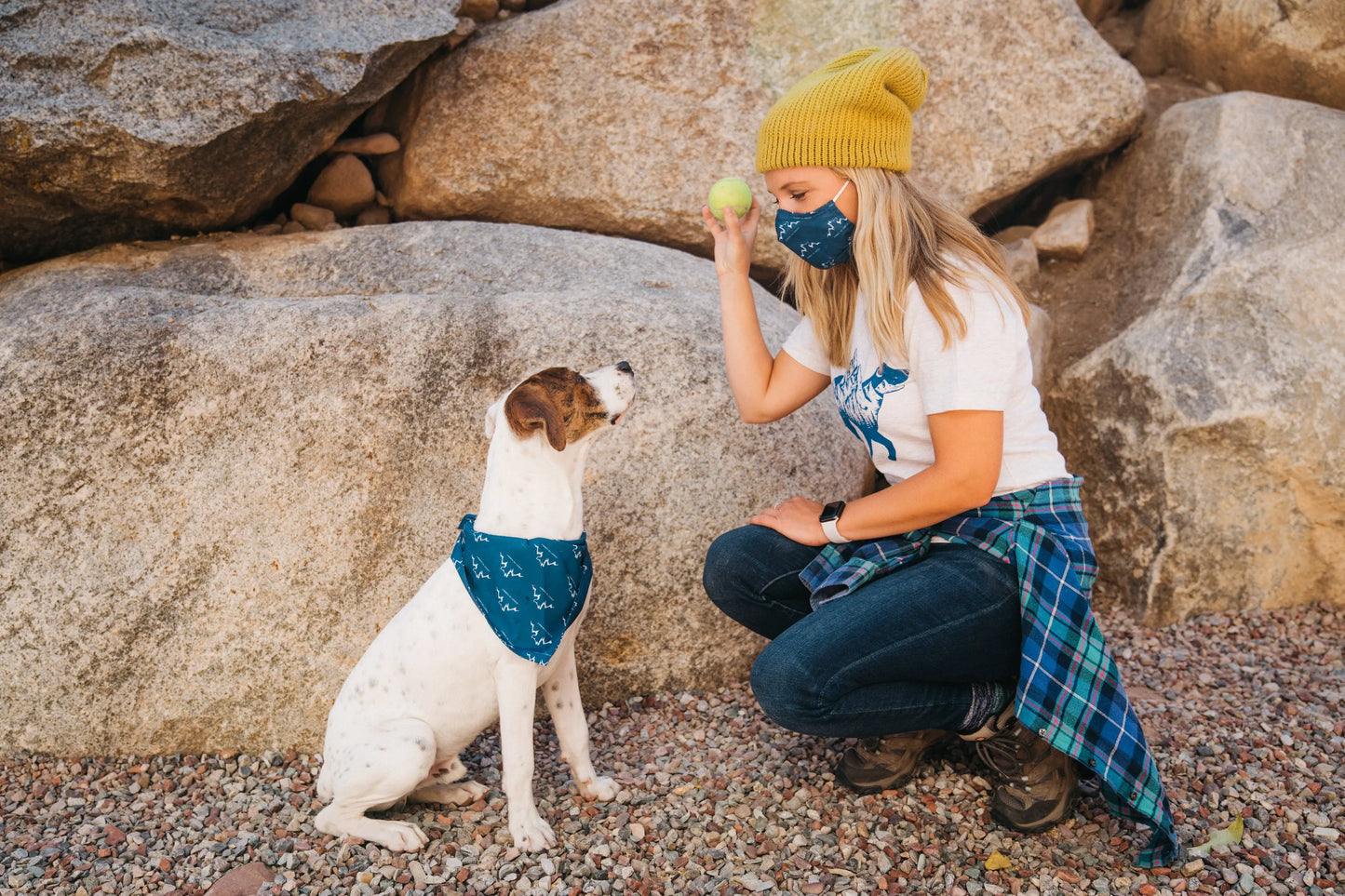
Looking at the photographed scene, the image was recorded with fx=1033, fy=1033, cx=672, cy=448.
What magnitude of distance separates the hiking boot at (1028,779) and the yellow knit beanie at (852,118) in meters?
1.83

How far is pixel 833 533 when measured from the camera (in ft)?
11.3

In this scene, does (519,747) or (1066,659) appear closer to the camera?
(1066,659)

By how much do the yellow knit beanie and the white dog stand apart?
0.92 m

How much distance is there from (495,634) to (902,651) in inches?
48.9

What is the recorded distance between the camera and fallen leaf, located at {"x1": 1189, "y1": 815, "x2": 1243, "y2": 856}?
3.16 meters

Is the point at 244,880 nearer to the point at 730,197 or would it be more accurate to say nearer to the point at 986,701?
the point at 986,701

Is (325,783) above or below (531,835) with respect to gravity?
above

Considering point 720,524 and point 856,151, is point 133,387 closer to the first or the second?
point 720,524

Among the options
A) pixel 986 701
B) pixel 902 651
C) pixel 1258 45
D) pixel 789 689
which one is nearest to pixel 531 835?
pixel 789 689

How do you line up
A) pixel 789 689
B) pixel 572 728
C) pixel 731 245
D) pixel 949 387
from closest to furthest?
pixel 949 387
pixel 789 689
pixel 572 728
pixel 731 245

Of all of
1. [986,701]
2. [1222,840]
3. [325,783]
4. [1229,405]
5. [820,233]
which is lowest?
[1222,840]

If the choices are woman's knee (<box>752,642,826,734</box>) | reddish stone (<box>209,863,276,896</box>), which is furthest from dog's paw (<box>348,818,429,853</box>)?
woman's knee (<box>752,642,826,734</box>)

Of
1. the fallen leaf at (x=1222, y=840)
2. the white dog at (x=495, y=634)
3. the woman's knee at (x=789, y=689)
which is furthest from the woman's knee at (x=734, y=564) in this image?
the fallen leaf at (x=1222, y=840)

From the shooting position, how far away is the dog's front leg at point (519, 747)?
10.6ft
